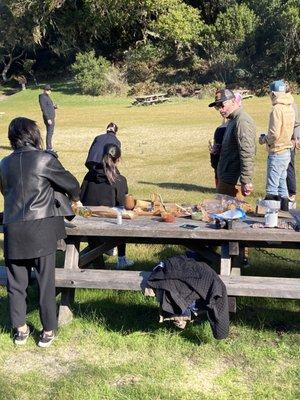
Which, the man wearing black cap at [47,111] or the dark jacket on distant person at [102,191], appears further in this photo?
the man wearing black cap at [47,111]

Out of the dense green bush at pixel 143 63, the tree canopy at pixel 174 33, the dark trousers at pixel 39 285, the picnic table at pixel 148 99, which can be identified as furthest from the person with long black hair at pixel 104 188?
the dense green bush at pixel 143 63

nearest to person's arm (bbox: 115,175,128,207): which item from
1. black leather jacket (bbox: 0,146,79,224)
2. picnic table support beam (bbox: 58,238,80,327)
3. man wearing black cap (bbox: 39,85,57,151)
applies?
picnic table support beam (bbox: 58,238,80,327)

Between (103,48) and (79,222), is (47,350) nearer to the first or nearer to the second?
(79,222)

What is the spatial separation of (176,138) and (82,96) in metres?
20.2

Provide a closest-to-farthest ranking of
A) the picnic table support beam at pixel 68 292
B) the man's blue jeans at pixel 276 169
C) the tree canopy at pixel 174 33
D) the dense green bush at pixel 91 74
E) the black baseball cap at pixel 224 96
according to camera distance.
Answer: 1. the picnic table support beam at pixel 68 292
2. the black baseball cap at pixel 224 96
3. the man's blue jeans at pixel 276 169
4. the dense green bush at pixel 91 74
5. the tree canopy at pixel 174 33

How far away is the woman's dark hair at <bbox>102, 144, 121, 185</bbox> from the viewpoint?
5273 millimetres

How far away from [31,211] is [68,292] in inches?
37.6

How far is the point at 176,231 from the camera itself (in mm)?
4055

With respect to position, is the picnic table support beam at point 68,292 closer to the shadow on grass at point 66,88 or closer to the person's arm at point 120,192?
the person's arm at point 120,192

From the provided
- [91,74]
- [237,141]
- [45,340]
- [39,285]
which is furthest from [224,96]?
[91,74]

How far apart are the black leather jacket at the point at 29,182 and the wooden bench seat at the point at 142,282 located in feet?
1.94

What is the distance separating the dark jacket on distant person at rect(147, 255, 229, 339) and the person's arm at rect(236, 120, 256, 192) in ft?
6.00

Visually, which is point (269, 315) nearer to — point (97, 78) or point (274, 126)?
point (274, 126)

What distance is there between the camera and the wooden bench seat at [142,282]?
3.74 metres
